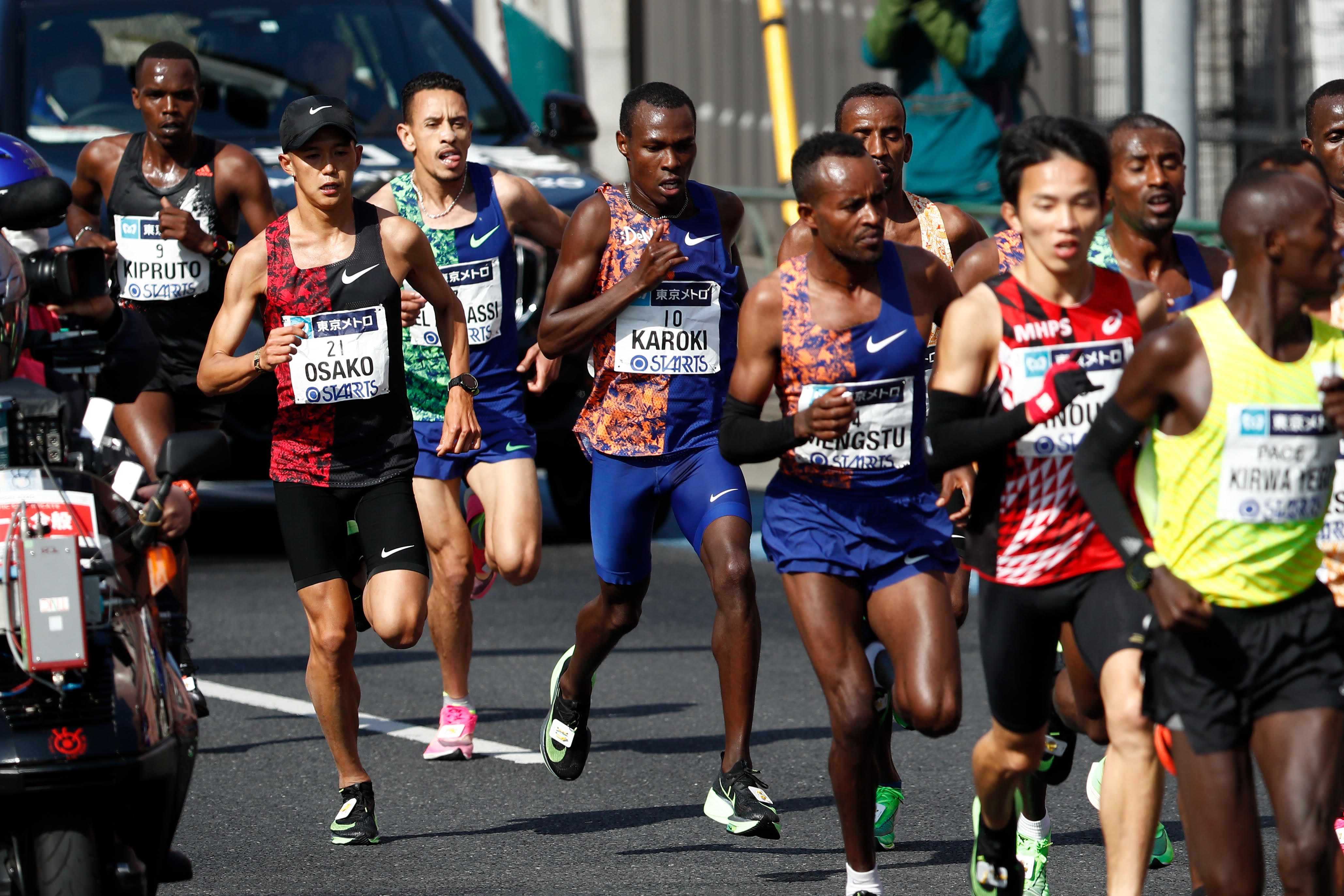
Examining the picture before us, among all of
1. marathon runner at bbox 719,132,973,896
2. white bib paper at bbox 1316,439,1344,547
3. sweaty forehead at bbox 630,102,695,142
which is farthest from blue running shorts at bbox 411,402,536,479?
white bib paper at bbox 1316,439,1344,547

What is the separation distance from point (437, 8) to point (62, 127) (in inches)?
93.2

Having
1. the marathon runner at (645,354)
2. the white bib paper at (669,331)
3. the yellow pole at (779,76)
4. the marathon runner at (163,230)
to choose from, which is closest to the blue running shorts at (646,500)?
the marathon runner at (645,354)

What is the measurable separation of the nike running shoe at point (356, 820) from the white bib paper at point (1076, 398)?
2.40 m

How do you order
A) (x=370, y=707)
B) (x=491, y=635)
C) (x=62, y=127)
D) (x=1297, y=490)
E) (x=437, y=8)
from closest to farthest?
(x=1297, y=490) < (x=370, y=707) < (x=491, y=635) < (x=62, y=127) < (x=437, y=8)

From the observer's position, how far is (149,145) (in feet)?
29.8

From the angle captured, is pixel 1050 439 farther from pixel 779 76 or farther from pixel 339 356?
pixel 779 76

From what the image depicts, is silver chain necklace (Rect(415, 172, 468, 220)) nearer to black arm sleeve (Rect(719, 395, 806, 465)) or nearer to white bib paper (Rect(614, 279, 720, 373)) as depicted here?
white bib paper (Rect(614, 279, 720, 373))

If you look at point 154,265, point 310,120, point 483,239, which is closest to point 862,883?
point 310,120

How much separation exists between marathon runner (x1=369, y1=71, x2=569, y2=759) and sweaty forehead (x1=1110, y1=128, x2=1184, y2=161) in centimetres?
231

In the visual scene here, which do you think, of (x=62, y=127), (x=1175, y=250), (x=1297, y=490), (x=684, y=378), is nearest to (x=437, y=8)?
(x=62, y=127)

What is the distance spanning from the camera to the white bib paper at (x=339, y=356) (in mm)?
7004

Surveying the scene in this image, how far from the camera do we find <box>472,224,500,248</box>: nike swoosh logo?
823 centimetres

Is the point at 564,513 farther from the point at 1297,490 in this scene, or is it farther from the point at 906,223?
the point at 1297,490

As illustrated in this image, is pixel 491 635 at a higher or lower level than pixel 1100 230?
lower
